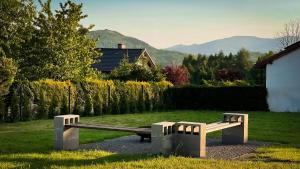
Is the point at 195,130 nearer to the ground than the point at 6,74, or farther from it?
nearer to the ground

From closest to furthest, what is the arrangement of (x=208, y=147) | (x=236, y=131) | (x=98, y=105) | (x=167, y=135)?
(x=167, y=135) < (x=208, y=147) < (x=236, y=131) < (x=98, y=105)

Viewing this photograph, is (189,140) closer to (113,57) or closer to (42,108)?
(42,108)

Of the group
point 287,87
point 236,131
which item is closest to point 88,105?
point 236,131

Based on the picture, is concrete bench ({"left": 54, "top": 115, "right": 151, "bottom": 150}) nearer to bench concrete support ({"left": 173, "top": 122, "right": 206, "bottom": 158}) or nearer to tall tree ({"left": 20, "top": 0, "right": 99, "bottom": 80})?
bench concrete support ({"left": 173, "top": 122, "right": 206, "bottom": 158})

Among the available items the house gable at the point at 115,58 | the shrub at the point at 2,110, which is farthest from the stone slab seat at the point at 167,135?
the house gable at the point at 115,58

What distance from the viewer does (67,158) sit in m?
11.4

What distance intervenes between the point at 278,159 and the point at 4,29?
55.2 ft

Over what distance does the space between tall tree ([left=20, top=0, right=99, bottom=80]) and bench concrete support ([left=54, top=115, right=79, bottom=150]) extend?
13.2 m

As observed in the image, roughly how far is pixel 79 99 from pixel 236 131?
1322cm

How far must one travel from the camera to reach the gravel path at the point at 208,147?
13133 mm

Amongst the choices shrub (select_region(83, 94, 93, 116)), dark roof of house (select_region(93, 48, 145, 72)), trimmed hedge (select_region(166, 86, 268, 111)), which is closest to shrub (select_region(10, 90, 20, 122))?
shrub (select_region(83, 94, 93, 116))

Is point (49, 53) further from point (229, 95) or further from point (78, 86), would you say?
point (229, 95)

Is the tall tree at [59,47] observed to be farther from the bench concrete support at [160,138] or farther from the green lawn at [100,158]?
the bench concrete support at [160,138]

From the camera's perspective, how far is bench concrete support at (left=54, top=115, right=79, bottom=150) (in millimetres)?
13047
